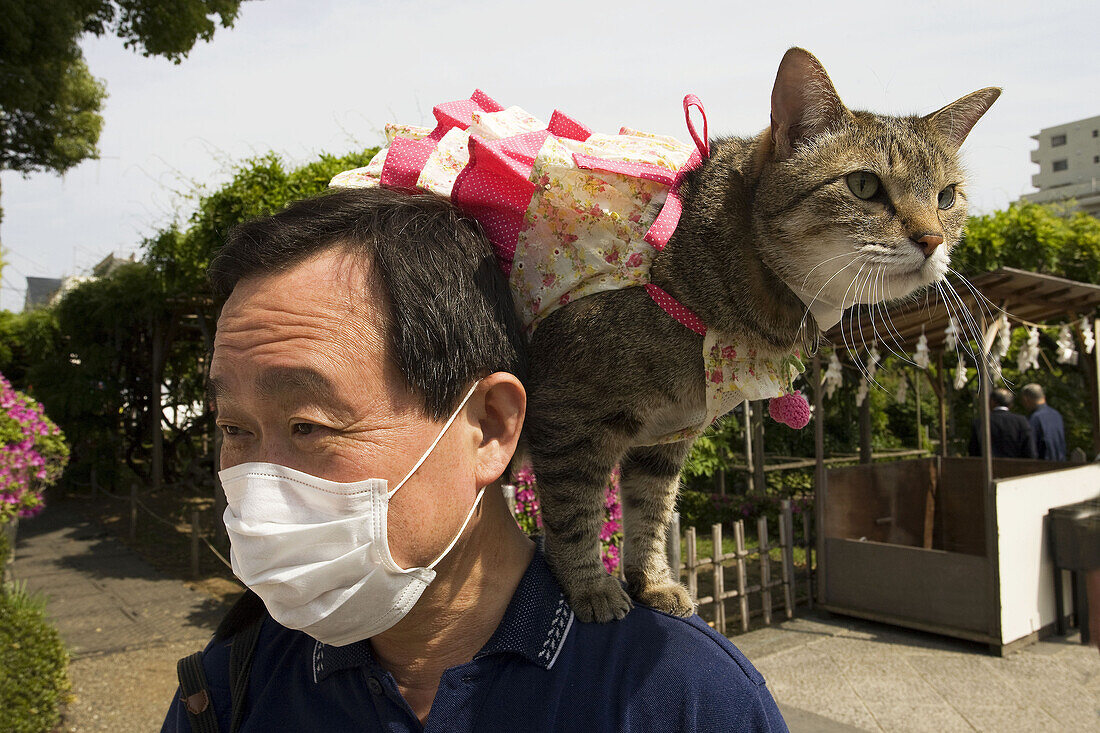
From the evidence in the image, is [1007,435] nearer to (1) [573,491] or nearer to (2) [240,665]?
(1) [573,491]

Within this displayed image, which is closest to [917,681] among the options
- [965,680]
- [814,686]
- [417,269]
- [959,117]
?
[965,680]

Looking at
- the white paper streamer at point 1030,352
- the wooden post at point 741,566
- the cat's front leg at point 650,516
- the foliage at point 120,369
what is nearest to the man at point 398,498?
the cat's front leg at point 650,516

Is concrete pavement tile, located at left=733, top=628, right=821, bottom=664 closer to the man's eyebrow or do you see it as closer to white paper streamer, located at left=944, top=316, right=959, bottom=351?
white paper streamer, located at left=944, top=316, right=959, bottom=351

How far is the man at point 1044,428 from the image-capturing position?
348 inches

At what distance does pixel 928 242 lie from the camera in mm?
1521

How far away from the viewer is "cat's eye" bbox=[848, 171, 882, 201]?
1.64 m

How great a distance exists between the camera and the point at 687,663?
52.9 inches

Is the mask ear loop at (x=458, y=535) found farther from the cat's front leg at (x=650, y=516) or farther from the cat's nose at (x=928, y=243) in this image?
the cat's nose at (x=928, y=243)

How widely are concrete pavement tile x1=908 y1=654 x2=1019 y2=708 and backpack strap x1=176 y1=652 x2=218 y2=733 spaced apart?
5441mm

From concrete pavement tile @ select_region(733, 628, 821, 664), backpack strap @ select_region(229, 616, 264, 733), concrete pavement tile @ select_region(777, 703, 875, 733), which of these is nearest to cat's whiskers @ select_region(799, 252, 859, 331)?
backpack strap @ select_region(229, 616, 264, 733)

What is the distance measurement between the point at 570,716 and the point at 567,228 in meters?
0.90

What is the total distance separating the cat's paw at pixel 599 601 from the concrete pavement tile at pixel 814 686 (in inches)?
172

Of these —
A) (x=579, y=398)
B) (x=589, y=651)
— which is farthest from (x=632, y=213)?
(x=589, y=651)

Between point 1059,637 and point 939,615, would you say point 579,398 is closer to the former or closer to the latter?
point 939,615
